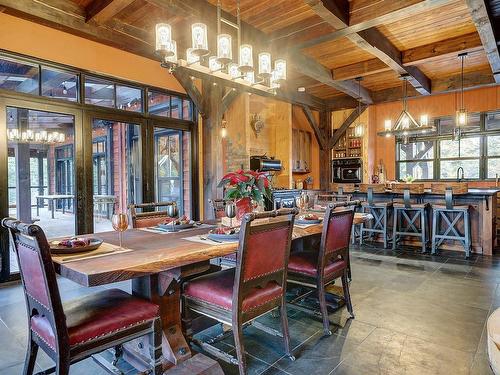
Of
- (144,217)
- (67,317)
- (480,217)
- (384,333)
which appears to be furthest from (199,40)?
(480,217)

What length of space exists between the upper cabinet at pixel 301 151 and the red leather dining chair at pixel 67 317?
6612 millimetres

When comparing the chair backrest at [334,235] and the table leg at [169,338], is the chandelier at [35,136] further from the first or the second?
the chair backrest at [334,235]

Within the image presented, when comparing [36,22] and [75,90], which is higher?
[36,22]

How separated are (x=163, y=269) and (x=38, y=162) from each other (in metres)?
3.85

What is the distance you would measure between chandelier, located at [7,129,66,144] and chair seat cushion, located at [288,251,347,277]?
3.24 meters

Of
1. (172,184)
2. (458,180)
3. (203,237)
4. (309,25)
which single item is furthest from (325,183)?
(203,237)

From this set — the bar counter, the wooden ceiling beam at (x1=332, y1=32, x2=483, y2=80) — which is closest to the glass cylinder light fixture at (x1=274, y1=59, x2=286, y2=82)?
the wooden ceiling beam at (x1=332, y1=32, x2=483, y2=80)

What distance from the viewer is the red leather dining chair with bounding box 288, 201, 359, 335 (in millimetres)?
2434

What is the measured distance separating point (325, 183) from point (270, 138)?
1973 millimetres

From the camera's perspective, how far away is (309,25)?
152 inches

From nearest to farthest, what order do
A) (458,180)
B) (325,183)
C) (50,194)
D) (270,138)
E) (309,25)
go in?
(309,25), (50,194), (458,180), (270,138), (325,183)

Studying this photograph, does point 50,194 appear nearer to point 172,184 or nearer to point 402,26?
point 172,184

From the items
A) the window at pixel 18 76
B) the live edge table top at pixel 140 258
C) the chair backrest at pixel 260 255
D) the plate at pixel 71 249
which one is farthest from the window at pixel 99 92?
the chair backrest at pixel 260 255

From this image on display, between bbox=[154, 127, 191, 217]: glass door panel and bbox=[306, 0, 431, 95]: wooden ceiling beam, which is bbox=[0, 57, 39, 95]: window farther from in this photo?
bbox=[306, 0, 431, 95]: wooden ceiling beam
